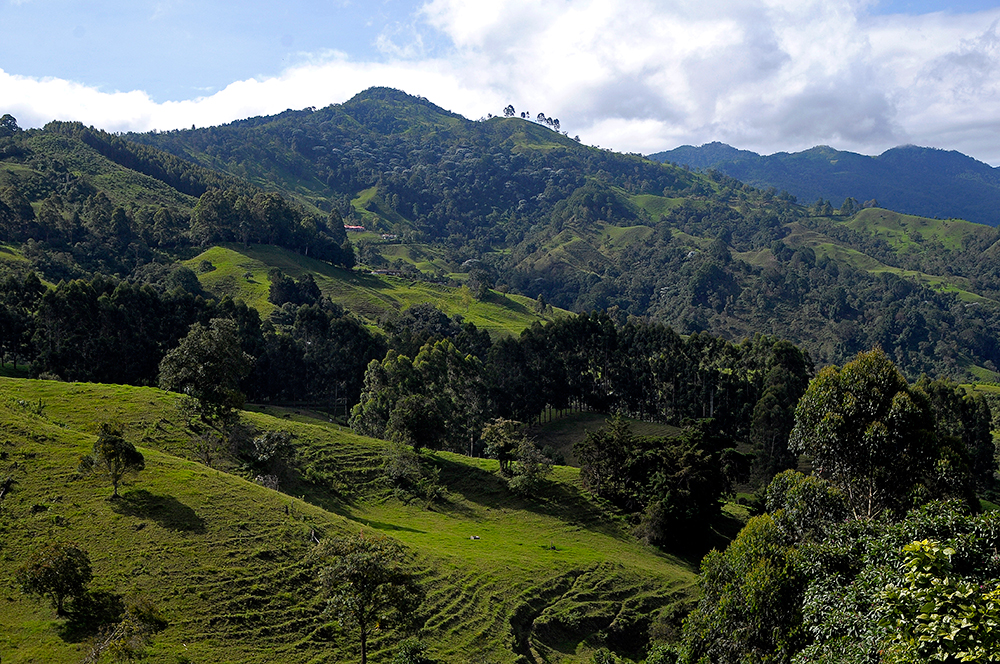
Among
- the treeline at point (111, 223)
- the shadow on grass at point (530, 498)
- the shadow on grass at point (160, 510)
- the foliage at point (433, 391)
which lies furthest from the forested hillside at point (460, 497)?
the treeline at point (111, 223)

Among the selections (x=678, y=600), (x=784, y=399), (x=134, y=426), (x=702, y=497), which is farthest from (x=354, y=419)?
(x=784, y=399)

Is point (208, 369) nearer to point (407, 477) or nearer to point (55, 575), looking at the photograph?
point (407, 477)

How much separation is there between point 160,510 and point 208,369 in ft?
59.6

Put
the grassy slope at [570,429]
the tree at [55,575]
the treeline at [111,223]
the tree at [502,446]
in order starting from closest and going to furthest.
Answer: the tree at [55,575], the tree at [502,446], the grassy slope at [570,429], the treeline at [111,223]

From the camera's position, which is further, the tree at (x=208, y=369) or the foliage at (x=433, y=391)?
the foliage at (x=433, y=391)

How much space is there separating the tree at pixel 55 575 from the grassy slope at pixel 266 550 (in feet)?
3.49

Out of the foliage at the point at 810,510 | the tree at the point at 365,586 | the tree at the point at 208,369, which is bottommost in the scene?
the tree at the point at 365,586

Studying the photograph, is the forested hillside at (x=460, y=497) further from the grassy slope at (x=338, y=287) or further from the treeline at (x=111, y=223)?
the grassy slope at (x=338, y=287)

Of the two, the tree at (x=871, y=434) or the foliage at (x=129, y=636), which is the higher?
the tree at (x=871, y=434)

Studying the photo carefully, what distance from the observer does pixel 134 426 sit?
179ft

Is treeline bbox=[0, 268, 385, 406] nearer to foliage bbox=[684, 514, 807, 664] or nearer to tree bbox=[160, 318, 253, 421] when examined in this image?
tree bbox=[160, 318, 253, 421]

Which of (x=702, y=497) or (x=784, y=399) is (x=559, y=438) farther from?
(x=702, y=497)

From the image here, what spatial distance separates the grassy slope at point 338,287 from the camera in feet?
498

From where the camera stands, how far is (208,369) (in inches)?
2181
